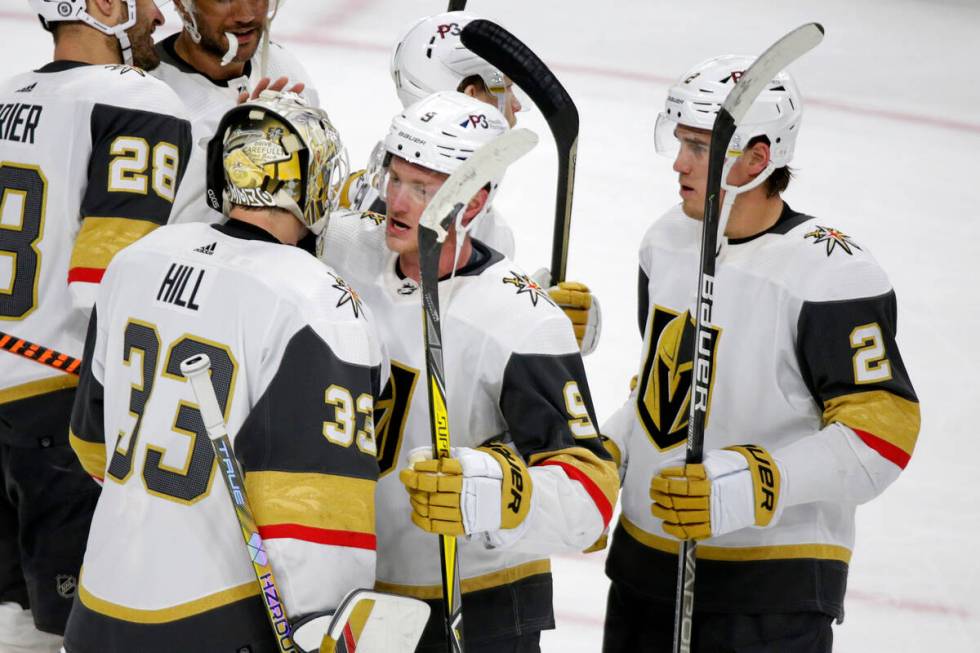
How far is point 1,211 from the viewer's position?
264cm

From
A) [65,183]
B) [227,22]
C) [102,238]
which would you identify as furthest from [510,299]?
[227,22]

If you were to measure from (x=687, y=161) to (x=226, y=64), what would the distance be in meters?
1.10

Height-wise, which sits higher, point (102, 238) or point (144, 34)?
point (144, 34)

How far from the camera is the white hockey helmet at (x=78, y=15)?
106 inches

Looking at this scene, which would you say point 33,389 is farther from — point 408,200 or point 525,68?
point 525,68

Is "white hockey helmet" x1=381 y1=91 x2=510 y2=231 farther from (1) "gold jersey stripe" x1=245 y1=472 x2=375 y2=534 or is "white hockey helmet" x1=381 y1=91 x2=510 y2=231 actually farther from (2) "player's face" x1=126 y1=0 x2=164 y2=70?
(2) "player's face" x1=126 y1=0 x2=164 y2=70

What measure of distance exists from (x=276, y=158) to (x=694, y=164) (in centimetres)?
85

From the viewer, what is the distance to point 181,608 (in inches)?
76.1

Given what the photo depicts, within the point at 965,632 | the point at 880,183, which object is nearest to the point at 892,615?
the point at 965,632

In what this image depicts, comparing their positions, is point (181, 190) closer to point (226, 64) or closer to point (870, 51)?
point (226, 64)

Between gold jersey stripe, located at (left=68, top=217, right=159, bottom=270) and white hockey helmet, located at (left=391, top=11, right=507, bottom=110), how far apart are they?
675mm

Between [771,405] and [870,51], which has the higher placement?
[870,51]

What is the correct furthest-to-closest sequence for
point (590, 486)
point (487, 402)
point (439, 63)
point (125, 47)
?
point (439, 63) → point (125, 47) → point (487, 402) → point (590, 486)

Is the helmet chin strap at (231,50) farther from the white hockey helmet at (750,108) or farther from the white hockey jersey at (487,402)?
the white hockey helmet at (750,108)
